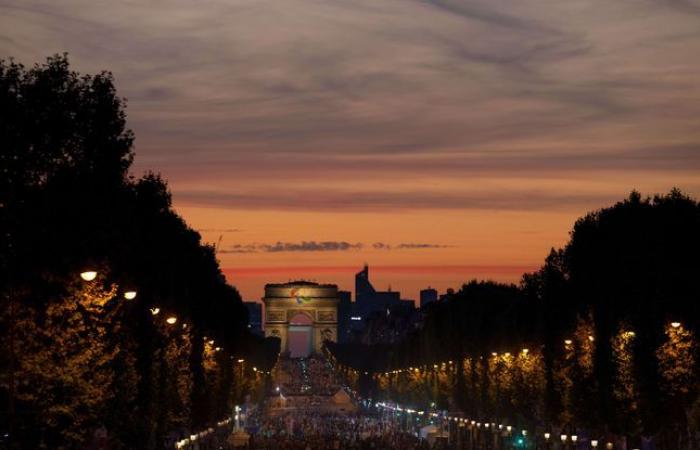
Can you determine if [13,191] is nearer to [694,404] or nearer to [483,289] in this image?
[694,404]

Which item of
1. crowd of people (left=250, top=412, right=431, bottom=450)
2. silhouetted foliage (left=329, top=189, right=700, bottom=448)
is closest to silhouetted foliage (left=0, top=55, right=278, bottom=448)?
silhouetted foliage (left=329, top=189, right=700, bottom=448)

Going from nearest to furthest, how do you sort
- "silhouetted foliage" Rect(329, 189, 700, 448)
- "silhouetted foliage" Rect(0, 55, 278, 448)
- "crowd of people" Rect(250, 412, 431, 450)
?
"silhouetted foliage" Rect(0, 55, 278, 448), "silhouetted foliage" Rect(329, 189, 700, 448), "crowd of people" Rect(250, 412, 431, 450)

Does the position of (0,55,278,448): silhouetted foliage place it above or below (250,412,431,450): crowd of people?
above

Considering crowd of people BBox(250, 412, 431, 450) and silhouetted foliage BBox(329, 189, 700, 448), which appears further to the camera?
crowd of people BBox(250, 412, 431, 450)

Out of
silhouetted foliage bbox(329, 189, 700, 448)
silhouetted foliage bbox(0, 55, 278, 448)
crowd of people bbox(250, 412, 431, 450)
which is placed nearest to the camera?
silhouetted foliage bbox(0, 55, 278, 448)

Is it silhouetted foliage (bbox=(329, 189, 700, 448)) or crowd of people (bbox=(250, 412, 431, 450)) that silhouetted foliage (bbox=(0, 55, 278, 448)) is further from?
crowd of people (bbox=(250, 412, 431, 450))

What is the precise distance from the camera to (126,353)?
195 feet

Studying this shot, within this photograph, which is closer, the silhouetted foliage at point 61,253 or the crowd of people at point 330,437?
the silhouetted foliage at point 61,253

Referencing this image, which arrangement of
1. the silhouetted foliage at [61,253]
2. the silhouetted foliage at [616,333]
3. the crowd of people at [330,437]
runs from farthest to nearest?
1. the crowd of people at [330,437]
2. the silhouetted foliage at [616,333]
3. the silhouetted foliage at [61,253]

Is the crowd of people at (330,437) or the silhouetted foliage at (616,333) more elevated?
the silhouetted foliage at (616,333)

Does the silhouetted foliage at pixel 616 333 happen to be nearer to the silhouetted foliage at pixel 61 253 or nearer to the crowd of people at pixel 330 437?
the crowd of people at pixel 330 437

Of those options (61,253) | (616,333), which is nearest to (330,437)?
(616,333)

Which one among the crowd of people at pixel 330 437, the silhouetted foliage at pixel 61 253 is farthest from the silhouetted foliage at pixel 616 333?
the silhouetted foliage at pixel 61 253

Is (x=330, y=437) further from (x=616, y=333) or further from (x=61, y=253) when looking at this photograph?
(x=61, y=253)
